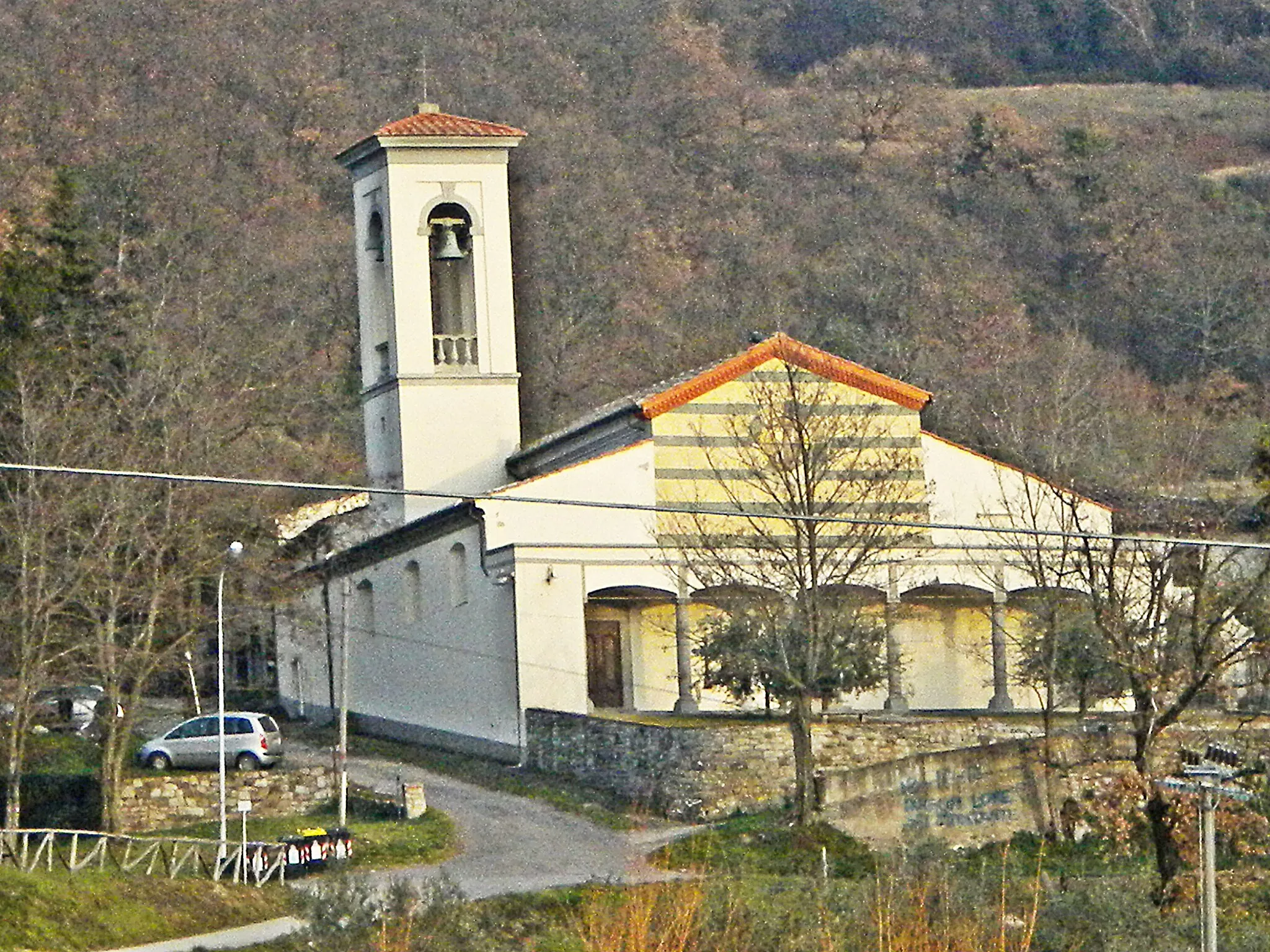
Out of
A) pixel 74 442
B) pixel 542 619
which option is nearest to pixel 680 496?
pixel 542 619

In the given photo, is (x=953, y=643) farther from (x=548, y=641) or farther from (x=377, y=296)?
(x=377, y=296)

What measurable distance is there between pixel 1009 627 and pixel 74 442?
16576mm

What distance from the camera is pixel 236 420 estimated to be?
5153cm

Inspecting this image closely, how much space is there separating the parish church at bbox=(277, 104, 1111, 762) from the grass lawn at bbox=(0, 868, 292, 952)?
1251cm

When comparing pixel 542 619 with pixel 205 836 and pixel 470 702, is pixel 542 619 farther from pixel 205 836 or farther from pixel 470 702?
pixel 205 836

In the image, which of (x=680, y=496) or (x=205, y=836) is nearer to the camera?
(x=205, y=836)

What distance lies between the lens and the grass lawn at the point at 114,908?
29.0 meters

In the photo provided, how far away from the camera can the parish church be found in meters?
48.3

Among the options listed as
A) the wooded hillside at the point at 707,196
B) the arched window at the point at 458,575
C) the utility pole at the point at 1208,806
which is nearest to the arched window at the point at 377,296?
the arched window at the point at 458,575

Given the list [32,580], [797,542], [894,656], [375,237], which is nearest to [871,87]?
[375,237]

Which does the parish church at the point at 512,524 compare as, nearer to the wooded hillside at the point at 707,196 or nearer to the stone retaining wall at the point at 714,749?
the stone retaining wall at the point at 714,749

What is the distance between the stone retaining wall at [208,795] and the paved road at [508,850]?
1.62m

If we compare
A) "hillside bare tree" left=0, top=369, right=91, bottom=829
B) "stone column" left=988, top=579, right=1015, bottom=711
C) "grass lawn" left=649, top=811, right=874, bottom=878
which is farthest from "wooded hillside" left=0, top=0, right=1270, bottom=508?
"grass lawn" left=649, top=811, right=874, bottom=878

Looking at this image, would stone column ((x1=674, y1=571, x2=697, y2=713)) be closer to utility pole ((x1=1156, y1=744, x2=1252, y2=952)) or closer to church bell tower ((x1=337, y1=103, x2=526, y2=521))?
church bell tower ((x1=337, y1=103, x2=526, y2=521))
